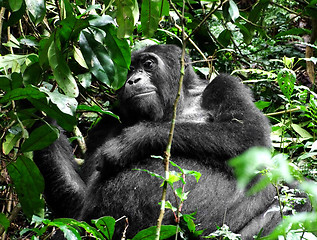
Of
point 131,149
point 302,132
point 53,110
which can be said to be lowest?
point 302,132

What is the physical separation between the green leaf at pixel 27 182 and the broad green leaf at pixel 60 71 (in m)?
0.53

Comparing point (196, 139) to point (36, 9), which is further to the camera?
point (196, 139)

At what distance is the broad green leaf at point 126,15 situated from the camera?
2.58m

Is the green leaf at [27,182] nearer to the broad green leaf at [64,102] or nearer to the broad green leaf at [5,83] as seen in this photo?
the broad green leaf at [5,83]

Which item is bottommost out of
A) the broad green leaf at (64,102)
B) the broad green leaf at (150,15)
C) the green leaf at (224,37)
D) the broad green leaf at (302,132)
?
the broad green leaf at (302,132)

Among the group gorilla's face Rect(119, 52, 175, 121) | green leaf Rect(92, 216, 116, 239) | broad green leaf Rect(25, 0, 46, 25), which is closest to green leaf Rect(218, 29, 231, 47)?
gorilla's face Rect(119, 52, 175, 121)

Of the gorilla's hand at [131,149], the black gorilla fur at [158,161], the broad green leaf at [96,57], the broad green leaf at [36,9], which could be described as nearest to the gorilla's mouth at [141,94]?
the black gorilla fur at [158,161]

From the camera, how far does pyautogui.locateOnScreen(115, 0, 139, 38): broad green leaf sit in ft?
8.45

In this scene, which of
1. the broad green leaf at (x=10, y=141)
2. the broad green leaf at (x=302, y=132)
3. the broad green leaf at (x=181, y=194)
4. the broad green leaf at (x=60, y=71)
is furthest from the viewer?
the broad green leaf at (x=302, y=132)

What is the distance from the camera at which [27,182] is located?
267 centimetres

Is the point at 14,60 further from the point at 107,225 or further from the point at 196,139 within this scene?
the point at 196,139

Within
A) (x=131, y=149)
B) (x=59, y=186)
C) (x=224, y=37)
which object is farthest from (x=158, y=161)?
(x=224, y=37)

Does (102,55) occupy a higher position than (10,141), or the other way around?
(102,55)

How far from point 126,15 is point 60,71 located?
0.51 meters
